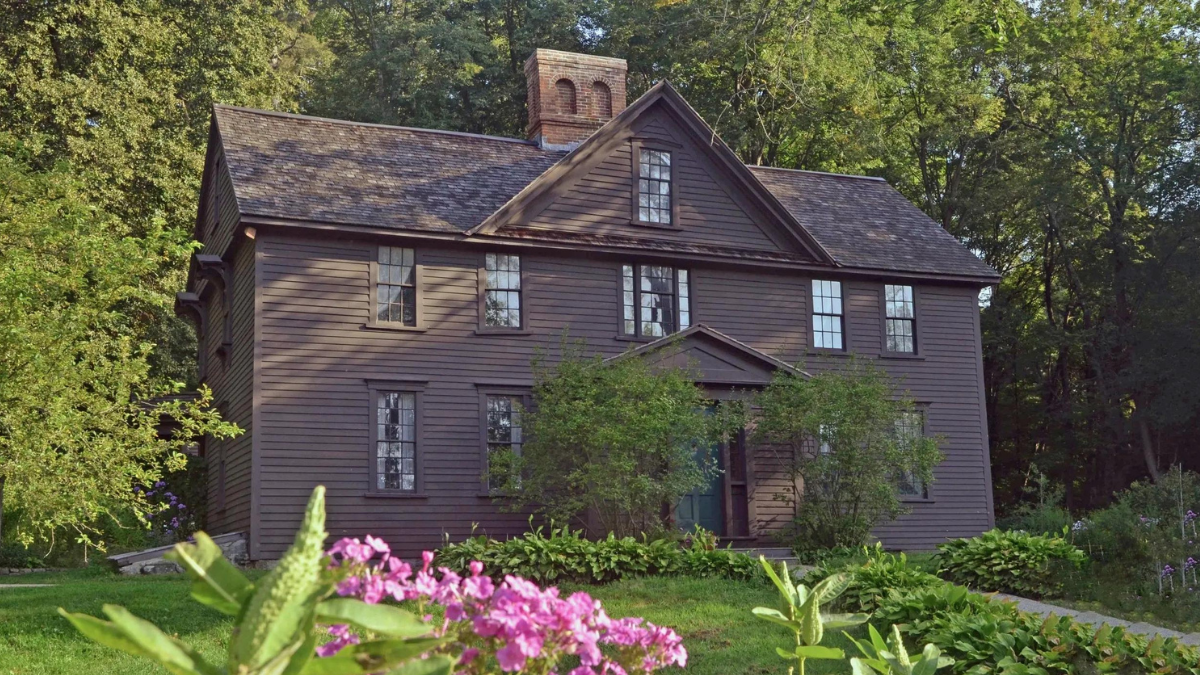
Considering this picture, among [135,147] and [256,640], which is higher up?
[135,147]

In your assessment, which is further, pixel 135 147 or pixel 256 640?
pixel 135 147

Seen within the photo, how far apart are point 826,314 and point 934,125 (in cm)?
1317

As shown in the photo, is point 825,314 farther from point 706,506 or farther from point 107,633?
point 107,633

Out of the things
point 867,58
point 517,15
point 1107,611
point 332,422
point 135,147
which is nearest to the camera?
point 867,58

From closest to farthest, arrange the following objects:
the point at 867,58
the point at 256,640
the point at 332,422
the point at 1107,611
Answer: the point at 256,640
the point at 867,58
the point at 1107,611
the point at 332,422

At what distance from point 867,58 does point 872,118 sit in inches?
900

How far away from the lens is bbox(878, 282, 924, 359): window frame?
23.4 m

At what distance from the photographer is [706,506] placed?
69.3 ft

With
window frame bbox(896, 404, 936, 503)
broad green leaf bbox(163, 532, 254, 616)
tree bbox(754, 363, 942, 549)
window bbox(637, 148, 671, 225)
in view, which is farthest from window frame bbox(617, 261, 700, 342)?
broad green leaf bbox(163, 532, 254, 616)

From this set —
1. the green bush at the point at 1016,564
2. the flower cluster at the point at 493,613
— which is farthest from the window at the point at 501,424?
the flower cluster at the point at 493,613

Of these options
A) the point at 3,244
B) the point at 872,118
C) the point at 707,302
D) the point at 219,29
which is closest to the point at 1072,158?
the point at 872,118

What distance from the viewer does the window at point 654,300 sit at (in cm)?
2150

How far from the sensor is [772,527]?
21391 mm

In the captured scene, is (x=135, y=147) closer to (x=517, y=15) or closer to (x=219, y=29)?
(x=219, y=29)
